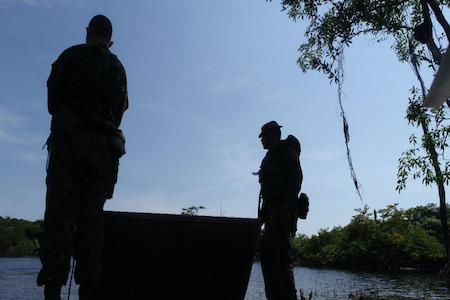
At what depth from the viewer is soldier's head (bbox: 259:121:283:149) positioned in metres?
5.41

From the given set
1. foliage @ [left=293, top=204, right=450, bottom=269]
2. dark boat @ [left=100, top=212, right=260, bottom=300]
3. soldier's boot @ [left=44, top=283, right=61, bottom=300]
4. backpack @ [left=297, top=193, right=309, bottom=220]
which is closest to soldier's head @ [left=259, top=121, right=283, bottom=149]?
backpack @ [left=297, top=193, right=309, bottom=220]

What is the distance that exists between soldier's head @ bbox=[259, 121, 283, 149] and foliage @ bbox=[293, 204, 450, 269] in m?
31.0

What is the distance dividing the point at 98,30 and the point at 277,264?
3433mm

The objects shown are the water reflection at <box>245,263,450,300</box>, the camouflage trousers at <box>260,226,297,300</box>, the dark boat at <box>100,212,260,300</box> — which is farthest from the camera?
the water reflection at <box>245,263,450,300</box>

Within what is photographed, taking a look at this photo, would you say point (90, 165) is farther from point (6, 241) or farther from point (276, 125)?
point (6, 241)

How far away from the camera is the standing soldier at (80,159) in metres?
2.64

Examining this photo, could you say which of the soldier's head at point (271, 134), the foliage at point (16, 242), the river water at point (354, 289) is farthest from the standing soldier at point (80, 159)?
the foliage at point (16, 242)

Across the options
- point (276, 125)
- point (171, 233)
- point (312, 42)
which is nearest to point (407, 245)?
point (312, 42)

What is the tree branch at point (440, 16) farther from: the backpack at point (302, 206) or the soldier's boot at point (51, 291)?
the soldier's boot at point (51, 291)

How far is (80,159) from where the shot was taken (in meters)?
2.82

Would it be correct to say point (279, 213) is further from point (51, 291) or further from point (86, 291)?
point (51, 291)

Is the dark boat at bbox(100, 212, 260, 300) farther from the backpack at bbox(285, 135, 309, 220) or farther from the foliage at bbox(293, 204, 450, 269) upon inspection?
the foliage at bbox(293, 204, 450, 269)

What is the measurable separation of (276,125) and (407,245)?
1271 inches

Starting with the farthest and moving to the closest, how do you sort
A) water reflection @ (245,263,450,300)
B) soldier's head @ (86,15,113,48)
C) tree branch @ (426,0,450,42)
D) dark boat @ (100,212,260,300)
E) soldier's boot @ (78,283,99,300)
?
water reflection @ (245,263,450,300) → tree branch @ (426,0,450,42) → soldier's head @ (86,15,113,48) → dark boat @ (100,212,260,300) → soldier's boot @ (78,283,99,300)
